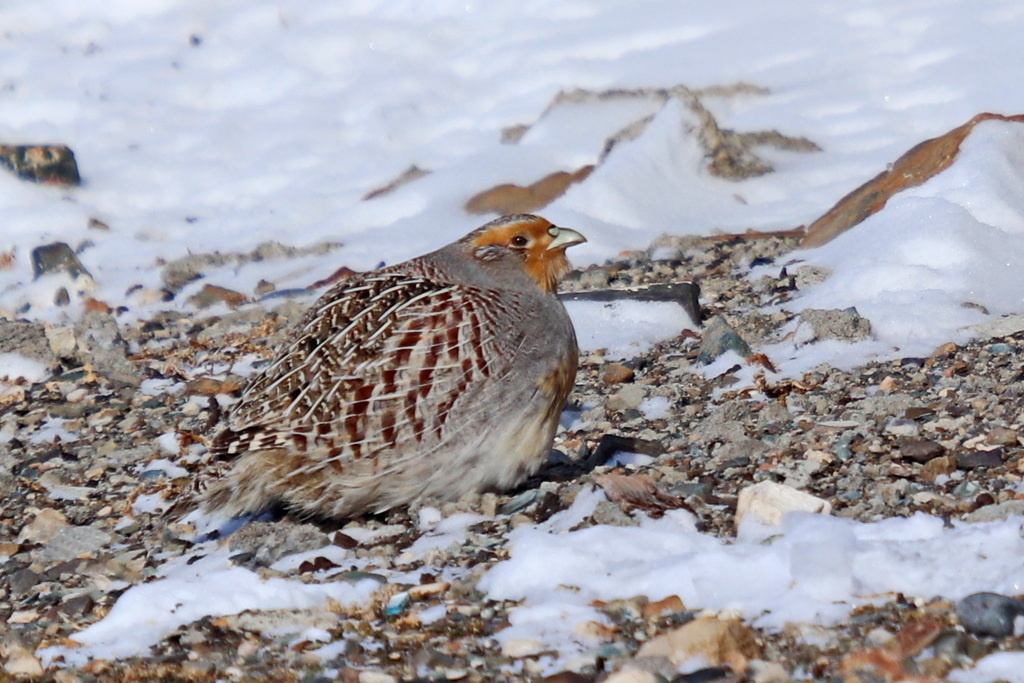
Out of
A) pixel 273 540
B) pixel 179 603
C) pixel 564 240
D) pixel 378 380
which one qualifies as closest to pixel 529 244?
pixel 564 240

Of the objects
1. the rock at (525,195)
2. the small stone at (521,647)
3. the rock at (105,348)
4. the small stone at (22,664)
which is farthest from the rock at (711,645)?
the rock at (525,195)

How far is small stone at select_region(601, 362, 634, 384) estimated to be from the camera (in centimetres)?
633

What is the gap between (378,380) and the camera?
4.45m

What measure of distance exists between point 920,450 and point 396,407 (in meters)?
1.81

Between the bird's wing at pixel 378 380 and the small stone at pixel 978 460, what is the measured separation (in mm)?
1564

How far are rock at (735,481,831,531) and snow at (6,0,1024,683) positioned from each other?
0.49ft

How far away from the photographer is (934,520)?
3.80 meters

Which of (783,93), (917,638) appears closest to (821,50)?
(783,93)

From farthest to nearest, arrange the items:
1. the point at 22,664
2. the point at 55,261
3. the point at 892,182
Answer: the point at 55,261 < the point at 892,182 < the point at 22,664

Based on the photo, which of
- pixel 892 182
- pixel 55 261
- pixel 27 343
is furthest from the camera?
pixel 55 261

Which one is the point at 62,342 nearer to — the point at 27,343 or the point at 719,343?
the point at 27,343

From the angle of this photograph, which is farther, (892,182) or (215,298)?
(215,298)

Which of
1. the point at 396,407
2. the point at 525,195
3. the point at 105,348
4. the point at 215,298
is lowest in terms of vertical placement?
the point at 396,407

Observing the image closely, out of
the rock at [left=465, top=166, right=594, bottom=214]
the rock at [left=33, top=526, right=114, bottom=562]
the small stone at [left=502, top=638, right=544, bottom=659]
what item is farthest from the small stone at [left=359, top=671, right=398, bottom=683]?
the rock at [left=465, top=166, right=594, bottom=214]
